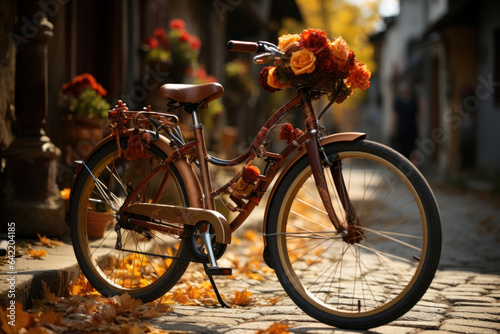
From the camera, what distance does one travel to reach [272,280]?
4.29 meters

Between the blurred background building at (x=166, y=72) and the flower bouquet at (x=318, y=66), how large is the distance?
2.09 meters

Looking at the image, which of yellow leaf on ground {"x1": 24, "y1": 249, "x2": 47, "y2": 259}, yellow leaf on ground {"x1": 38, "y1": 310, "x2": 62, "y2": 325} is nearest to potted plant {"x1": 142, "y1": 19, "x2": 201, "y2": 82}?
yellow leaf on ground {"x1": 24, "y1": 249, "x2": 47, "y2": 259}

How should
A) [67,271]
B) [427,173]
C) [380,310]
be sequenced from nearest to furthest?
1. [380,310]
2. [67,271]
3. [427,173]

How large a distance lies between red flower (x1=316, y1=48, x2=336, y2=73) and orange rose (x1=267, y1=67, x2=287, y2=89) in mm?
236

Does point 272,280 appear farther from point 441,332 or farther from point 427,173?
point 427,173

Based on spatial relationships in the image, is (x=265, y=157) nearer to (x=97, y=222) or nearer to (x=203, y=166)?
(x=203, y=166)

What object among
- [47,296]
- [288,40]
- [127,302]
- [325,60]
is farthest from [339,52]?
[47,296]

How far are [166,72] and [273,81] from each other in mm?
5107

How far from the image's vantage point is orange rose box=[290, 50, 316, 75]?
2.75 metres

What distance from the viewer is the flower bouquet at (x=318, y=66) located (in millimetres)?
2766

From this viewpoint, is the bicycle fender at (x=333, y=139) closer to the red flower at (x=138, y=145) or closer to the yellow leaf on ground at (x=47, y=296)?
the red flower at (x=138, y=145)

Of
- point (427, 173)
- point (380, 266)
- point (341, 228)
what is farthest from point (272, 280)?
point (427, 173)

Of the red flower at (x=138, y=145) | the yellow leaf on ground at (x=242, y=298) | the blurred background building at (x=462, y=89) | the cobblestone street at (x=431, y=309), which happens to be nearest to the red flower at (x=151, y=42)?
the cobblestone street at (x=431, y=309)

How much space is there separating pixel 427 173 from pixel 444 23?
4829 mm
